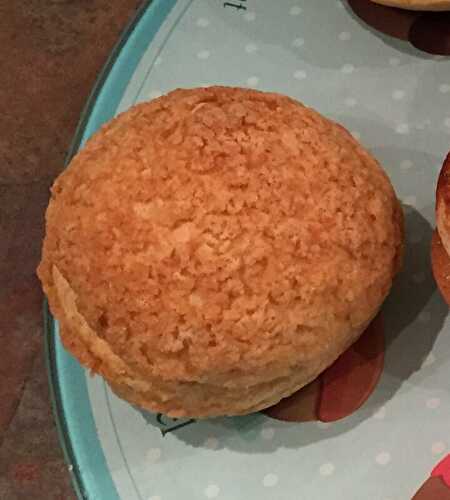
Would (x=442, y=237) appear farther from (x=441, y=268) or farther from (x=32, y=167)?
(x=32, y=167)

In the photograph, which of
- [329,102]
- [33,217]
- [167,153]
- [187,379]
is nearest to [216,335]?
[187,379]

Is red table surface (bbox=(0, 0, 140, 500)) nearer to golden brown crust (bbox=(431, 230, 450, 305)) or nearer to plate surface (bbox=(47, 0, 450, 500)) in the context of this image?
plate surface (bbox=(47, 0, 450, 500))

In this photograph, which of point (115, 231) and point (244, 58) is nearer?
point (115, 231)

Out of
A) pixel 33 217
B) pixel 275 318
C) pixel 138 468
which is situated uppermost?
pixel 275 318

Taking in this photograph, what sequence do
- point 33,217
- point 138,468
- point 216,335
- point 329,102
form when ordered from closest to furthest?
point 216,335, point 138,468, point 329,102, point 33,217

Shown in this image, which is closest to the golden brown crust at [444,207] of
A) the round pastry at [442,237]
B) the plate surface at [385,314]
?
the round pastry at [442,237]

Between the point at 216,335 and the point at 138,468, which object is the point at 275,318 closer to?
the point at 216,335

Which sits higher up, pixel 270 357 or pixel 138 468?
pixel 270 357
